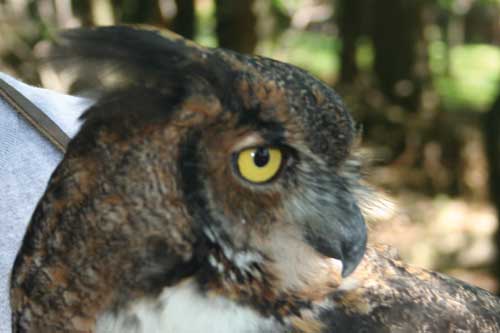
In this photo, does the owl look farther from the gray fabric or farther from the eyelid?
the gray fabric

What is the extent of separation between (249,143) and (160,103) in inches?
7.4

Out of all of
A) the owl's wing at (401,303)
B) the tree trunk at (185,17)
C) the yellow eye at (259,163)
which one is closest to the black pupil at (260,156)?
the yellow eye at (259,163)

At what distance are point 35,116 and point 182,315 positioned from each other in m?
0.88

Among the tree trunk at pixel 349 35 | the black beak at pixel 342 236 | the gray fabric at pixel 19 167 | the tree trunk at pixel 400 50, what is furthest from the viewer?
the tree trunk at pixel 349 35

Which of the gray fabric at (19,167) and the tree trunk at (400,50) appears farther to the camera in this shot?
the tree trunk at (400,50)

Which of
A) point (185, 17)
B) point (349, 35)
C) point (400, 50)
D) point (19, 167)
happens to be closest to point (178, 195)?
point (19, 167)

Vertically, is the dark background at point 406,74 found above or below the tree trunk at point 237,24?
below

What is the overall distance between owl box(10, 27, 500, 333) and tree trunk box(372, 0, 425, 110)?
7526mm

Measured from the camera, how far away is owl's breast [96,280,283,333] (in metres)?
1.41

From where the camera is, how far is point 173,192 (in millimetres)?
1361

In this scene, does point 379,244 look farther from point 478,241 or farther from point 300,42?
point 300,42

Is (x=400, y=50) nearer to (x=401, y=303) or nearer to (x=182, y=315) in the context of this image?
(x=401, y=303)

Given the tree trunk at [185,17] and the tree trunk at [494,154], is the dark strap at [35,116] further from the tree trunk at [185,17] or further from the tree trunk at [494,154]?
the tree trunk at [185,17]

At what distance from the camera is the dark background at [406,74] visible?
589cm
